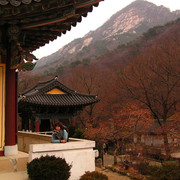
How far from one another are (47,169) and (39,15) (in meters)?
3.71

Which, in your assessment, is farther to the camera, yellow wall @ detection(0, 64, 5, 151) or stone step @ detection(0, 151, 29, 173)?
yellow wall @ detection(0, 64, 5, 151)

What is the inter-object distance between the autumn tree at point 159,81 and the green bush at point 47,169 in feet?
65.8

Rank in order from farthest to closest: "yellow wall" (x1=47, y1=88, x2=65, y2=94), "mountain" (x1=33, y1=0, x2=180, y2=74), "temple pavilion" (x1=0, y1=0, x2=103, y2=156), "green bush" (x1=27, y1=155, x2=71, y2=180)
A: "mountain" (x1=33, y1=0, x2=180, y2=74) < "yellow wall" (x1=47, y1=88, x2=65, y2=94) < "temple pavilion" (x1=0, y1=0, x2=103, y2=156) < "green bush" (x1=27, y1=155, x2=71, y2=180)

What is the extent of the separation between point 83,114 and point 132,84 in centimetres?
1109

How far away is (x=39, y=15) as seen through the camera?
237 inches

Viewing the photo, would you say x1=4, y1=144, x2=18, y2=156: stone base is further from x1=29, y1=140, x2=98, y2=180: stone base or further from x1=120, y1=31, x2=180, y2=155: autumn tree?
x1=120, y1=31, x2=180, y2=155: autumn tree

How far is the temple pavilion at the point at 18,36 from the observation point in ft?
19.4

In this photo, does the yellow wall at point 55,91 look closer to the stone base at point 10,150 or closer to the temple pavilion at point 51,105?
the temple pavilion at point 51,105

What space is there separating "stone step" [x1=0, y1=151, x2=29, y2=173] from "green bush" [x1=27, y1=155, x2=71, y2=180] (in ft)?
2.73

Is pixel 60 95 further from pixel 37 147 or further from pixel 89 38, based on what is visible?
pixel 89 38

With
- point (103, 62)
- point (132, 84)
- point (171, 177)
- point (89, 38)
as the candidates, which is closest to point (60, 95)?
point (132, 84)

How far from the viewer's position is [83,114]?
37875mm

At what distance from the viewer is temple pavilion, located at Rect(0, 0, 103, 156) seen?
5.90 m

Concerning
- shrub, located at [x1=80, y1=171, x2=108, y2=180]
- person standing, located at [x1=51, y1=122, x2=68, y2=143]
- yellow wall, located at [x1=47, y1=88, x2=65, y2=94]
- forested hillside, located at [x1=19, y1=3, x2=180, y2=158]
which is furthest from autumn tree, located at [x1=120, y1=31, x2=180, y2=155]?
person standing, located at [x1=51, y1=122, x2=68, y2=143]
